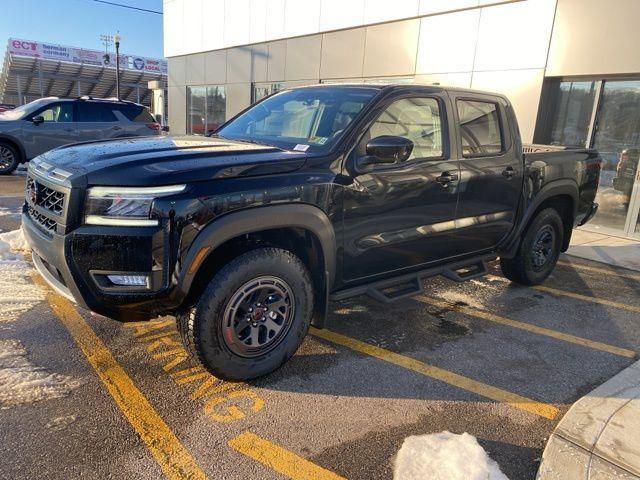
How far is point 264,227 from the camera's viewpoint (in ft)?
9.53

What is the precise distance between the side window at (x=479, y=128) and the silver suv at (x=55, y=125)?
882 cm

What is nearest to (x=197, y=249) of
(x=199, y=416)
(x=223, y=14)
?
(x=199, y=416)

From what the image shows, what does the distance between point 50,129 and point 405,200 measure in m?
Result: 10.4

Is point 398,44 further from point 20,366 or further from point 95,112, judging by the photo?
point 20,366

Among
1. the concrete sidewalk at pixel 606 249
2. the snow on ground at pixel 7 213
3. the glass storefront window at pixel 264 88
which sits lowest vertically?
the snow on ground at pixel 7 213

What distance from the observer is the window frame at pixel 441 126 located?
342 centimetres

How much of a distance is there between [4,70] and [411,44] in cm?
5096

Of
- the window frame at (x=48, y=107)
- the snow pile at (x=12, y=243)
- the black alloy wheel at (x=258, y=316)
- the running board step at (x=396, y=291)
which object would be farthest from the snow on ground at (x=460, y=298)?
the window frame at (x=48, y=107)

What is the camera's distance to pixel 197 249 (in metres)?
2.65

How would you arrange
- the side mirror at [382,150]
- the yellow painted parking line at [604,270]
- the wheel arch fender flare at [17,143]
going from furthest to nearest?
1. the wheel arch fender flare at [17,143]
2. the yellow painted parking line at [604,270]
3. the side mirror at [382,150]

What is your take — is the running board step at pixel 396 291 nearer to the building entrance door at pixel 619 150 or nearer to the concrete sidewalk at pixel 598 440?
the concrete sidewalk at pixel 598 440

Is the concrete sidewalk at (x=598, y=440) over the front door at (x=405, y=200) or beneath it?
beneath

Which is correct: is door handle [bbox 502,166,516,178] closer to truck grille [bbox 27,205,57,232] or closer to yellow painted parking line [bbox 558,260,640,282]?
yellow painted parking line [bbox 558,260,640,282]

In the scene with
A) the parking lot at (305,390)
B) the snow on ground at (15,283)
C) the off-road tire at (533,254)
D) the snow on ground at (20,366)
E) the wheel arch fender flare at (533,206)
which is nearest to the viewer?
the parking lot at (305,390)
